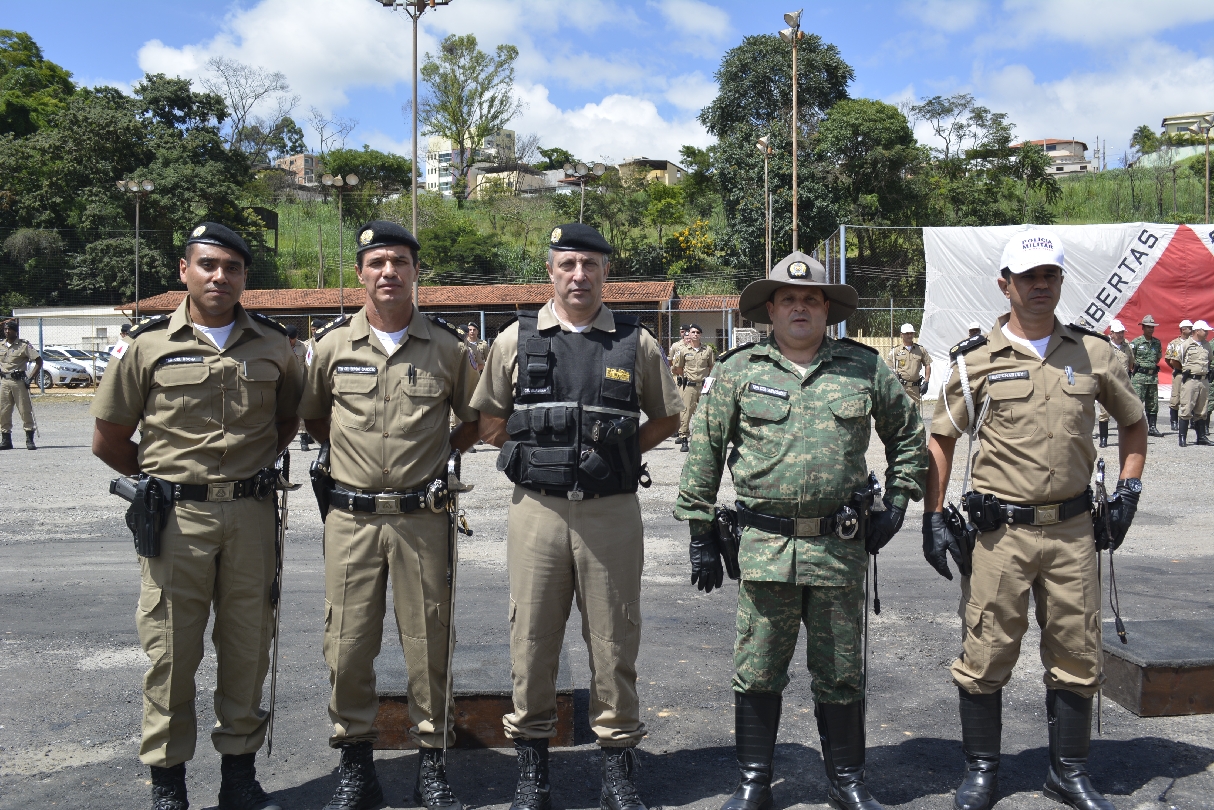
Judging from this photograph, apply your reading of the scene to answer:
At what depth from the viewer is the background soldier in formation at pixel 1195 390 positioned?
49.6 feet

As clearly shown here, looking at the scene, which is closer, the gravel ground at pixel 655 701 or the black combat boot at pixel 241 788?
the black combat boot at pixel 241 788

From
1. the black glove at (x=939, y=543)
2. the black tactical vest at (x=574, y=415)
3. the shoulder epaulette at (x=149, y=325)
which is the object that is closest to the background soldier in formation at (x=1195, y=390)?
the black glove at (x=939, y=543)

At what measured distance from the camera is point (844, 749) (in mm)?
3529

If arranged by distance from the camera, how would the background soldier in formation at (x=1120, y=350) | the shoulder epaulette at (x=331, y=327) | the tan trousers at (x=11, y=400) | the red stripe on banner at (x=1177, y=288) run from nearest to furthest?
the shoulder epaulette at (x=331, y=327), the background soldier in formation at (x=1120, y=350), the tan trousers at (x=11, y=400), the red stripe on banner at (x=1177, y=288)

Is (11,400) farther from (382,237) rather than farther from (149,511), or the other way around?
(382,237)

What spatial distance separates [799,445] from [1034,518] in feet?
3.34

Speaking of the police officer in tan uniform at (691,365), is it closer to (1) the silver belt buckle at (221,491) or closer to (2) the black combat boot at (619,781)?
(2) the black combat boot at (619,781)

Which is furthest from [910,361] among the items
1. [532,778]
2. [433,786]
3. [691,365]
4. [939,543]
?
[433,786]

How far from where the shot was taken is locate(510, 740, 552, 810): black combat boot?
351cm

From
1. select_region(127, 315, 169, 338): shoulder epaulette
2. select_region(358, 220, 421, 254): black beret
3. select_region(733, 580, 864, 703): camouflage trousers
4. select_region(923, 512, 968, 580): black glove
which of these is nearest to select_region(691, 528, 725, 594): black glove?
select_region(733, 580, 864, 703): camouflage trousers

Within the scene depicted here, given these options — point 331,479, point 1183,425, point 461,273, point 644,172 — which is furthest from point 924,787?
point 644,172

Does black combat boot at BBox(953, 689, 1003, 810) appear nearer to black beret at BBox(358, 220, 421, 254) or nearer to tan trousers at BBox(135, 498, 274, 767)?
tan trousers at BBox(135, 498, 274, 767)

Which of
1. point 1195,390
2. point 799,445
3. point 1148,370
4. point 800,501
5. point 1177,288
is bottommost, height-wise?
point 800,501

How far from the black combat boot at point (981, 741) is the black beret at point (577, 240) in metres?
2.34
